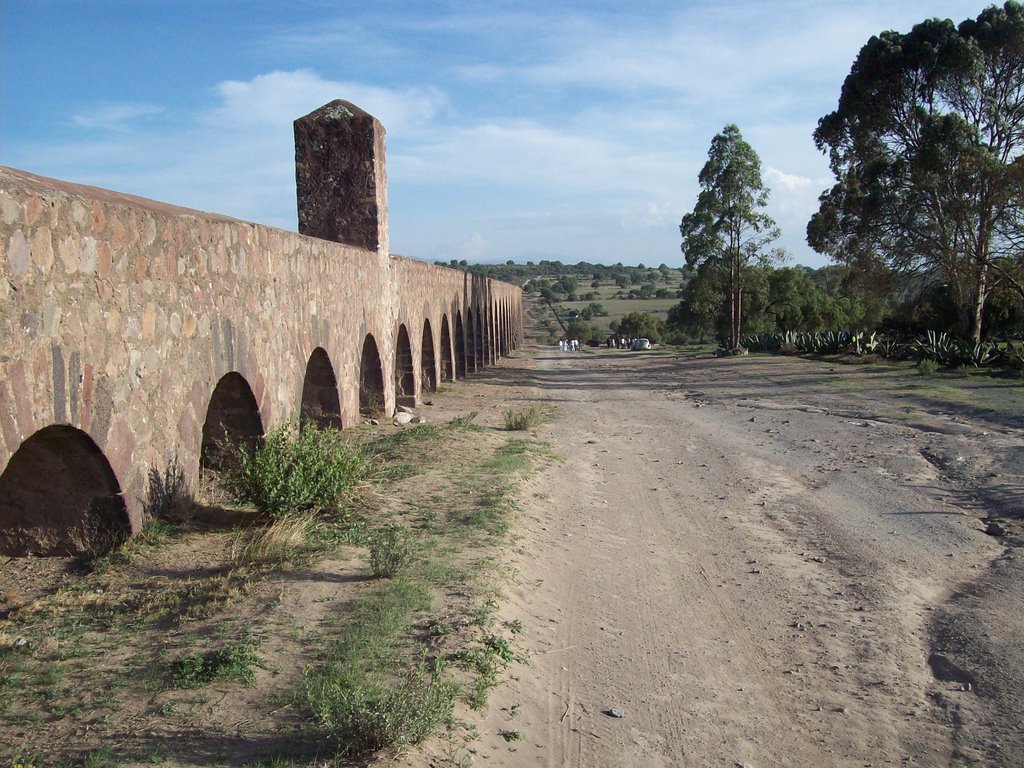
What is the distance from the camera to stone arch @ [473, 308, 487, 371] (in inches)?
1175

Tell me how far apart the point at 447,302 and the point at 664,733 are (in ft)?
59.2

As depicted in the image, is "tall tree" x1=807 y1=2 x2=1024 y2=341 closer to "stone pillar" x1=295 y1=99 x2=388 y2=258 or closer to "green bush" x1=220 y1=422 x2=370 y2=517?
"stone pillar" x1=295 y1=99 x2=388 y2=258

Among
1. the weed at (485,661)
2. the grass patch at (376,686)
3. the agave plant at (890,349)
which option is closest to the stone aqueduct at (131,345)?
the grass patch at (376,686)

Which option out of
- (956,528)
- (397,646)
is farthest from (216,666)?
(956,528)

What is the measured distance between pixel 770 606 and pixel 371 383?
7.64 m

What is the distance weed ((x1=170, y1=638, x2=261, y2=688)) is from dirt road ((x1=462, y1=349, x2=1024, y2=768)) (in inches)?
44.8

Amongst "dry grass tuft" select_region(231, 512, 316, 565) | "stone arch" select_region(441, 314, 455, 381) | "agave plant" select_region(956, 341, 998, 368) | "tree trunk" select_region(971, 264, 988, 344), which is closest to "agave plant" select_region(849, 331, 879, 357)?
"tree trunk" select_region(971, 264, 988, 344)

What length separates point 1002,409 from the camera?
13641 millimetres

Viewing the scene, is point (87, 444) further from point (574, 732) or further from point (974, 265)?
point (974, 265)

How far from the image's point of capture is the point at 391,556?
541 centimetres

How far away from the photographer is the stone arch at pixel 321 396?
32.9 feet

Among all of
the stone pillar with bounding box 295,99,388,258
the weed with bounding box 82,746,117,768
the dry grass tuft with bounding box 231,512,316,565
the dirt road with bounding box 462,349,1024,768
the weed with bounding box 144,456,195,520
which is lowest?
the dirt road with bounding box 462,349,1024,768

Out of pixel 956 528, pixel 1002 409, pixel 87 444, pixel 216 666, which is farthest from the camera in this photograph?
pixel 1002 409

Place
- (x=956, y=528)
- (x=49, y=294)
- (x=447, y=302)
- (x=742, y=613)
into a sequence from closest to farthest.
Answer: (x=49, y=294)
(x=742, y=613)
(x=956, y=528)
(x=447, y=302)
